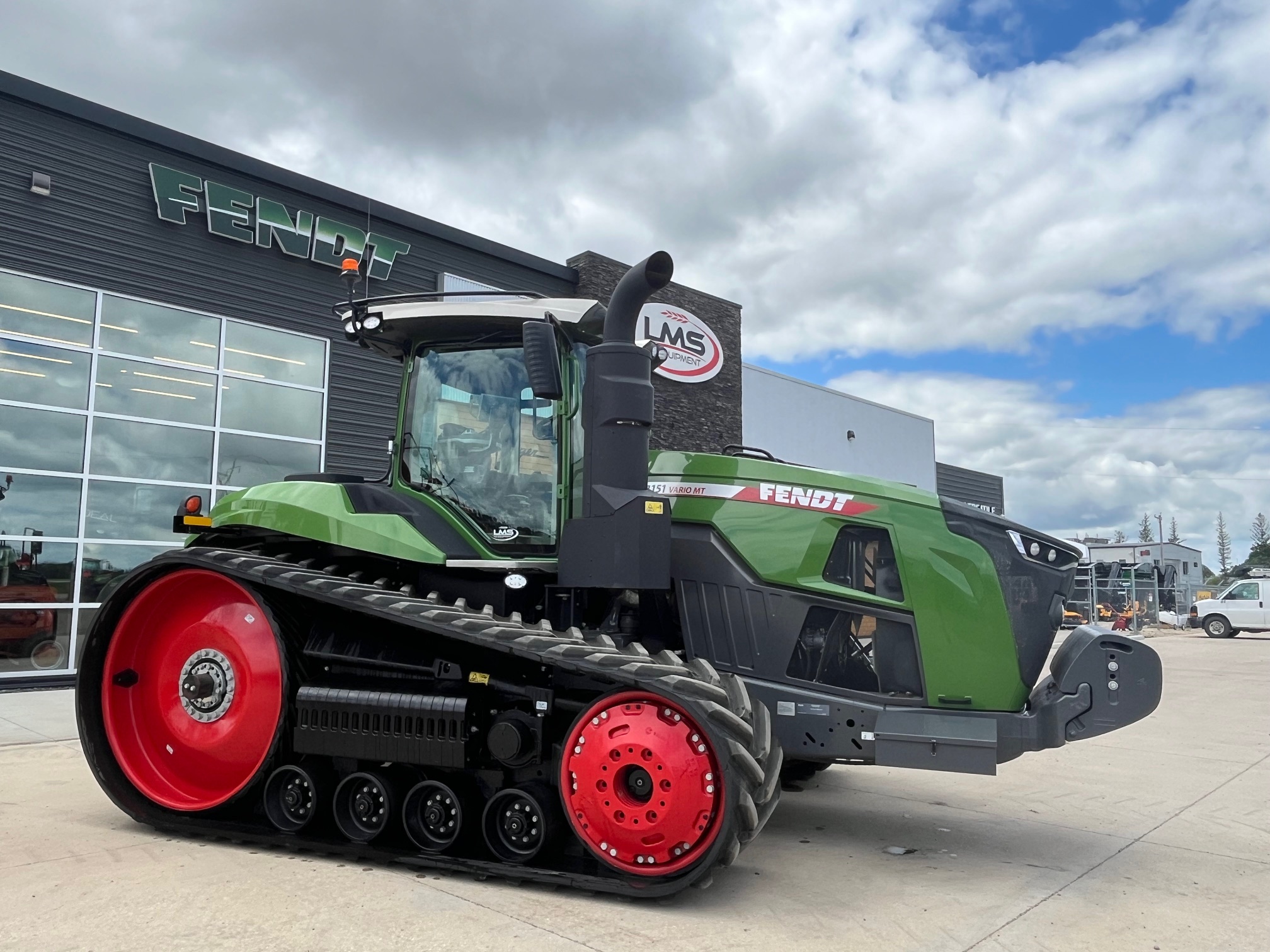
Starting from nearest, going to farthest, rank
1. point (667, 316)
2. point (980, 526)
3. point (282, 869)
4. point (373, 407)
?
point (282, 869), point (980, 526), point (373, 407), point (667, 316)

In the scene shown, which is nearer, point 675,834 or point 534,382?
point 675,834

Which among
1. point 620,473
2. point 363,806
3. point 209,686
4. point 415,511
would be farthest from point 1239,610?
point 209,686

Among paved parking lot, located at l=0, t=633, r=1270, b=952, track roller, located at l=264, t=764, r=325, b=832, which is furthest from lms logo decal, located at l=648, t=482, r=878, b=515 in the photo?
track roller, located at l=264, t=764, r=325, b=832

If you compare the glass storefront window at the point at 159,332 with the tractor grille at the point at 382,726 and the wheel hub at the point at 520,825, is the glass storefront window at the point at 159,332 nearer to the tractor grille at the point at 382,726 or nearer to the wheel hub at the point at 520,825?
the tractor grille at the point at 382,726

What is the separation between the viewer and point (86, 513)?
11.5 meters

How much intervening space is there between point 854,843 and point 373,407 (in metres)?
11.0

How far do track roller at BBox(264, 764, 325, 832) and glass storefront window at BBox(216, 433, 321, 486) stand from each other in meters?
8.34

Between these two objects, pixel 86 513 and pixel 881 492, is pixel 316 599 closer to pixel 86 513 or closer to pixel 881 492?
pixel 881 492

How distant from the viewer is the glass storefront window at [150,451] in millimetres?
11680

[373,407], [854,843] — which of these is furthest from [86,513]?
[854,843]

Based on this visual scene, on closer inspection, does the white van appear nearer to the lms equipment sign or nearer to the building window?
the lms equipment sign

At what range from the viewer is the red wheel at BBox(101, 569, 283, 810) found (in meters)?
4.97

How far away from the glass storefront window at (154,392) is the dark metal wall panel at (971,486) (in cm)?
2447

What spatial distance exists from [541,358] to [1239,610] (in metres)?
30.8
